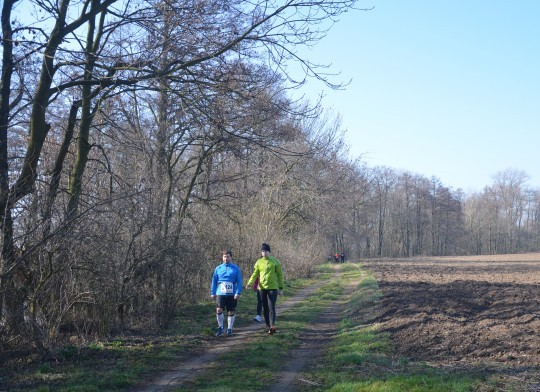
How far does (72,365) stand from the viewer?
8.98 m

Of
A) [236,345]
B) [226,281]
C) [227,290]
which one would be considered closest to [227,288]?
[227,290]

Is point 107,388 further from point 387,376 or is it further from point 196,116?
point 196,116

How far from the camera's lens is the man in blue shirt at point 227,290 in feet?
41.9

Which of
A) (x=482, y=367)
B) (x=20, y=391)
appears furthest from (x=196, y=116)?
(x=482, y=367)

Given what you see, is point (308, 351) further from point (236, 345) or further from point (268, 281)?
point (268, 281)

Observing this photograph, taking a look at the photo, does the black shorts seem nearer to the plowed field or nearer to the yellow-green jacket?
the yellow-green jacket

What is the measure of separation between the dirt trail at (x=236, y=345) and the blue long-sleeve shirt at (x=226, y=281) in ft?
3.36

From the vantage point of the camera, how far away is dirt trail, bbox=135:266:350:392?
827cm

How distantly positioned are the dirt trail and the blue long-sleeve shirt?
102cm

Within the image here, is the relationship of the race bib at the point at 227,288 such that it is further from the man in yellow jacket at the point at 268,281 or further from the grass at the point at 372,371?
the grass at the point at 372,371

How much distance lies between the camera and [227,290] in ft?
42.2

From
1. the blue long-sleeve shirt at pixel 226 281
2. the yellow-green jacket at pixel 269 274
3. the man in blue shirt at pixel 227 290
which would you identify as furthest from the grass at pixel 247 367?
the yellow-green jacket at pixel 269 274

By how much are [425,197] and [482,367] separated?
9399 cm

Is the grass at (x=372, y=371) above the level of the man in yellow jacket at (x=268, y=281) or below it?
below
